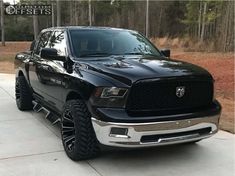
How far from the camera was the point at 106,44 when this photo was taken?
6.24 metres

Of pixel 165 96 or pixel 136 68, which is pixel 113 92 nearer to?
pixel 136 68

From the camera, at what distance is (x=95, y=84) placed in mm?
4855

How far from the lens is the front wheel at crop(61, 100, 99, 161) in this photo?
195 inches

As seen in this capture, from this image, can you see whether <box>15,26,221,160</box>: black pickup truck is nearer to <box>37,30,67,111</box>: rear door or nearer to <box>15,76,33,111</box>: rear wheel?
<box>37,30,67,111</box>: rear door

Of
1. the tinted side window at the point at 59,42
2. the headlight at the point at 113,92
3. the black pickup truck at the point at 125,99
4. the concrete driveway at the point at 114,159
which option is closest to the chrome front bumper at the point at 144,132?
the black pickup truck at the point at 125,99

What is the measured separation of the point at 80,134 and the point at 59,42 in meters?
2.02

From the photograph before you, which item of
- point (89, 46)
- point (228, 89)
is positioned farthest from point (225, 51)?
point (89, 46)

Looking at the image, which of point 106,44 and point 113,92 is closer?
point 113,92

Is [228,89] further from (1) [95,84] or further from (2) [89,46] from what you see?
(1) [95,84]

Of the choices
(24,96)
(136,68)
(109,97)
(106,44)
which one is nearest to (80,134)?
(109,97)

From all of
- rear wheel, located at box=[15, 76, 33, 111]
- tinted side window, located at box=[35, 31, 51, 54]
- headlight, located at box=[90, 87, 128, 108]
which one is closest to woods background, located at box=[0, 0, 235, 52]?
rear wheel, located at box=[15, 76, 33, 111]

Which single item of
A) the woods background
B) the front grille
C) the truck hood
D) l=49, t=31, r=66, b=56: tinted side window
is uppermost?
l=49, t=31, r=66, b=56: tinted side window

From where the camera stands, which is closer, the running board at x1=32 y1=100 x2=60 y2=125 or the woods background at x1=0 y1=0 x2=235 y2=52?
the running board at x1=32 y1=100 x2=60 y2=125

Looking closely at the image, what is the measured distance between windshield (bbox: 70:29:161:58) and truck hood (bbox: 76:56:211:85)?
13.8 inches
